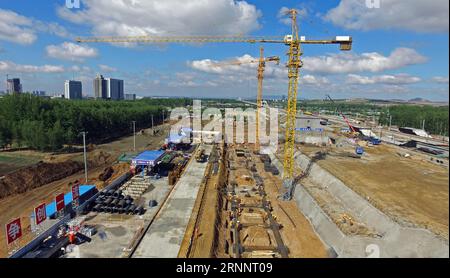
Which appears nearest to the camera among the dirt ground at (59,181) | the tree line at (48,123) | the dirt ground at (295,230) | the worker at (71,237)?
the worker at (71,237)

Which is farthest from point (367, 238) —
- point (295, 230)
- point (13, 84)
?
point (13, 84)

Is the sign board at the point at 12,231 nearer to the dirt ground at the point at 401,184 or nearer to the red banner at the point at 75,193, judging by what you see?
the red banner at the point at 75,193

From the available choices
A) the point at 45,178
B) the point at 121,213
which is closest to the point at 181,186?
the point at 121,213

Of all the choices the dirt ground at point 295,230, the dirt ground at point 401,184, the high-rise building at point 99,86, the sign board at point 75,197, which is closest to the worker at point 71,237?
the sign board at point 75,197

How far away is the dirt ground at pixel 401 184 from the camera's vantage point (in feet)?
63.8

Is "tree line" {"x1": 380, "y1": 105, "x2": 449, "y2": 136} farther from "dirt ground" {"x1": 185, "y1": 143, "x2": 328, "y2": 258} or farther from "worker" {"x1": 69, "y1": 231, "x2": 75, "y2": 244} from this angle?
"worker" {"x1": 69, "y1": 231, "x2": 75, "y2": 244}

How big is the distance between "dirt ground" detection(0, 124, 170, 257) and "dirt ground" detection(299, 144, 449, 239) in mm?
24903

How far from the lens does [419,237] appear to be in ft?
48.8

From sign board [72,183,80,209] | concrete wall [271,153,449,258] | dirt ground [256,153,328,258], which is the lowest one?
dirt ground [256,153,328,258]

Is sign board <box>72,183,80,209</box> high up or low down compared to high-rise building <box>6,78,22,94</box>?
down

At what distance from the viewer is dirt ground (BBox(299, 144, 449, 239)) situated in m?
19.5

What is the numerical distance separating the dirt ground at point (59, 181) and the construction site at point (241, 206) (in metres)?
0.13

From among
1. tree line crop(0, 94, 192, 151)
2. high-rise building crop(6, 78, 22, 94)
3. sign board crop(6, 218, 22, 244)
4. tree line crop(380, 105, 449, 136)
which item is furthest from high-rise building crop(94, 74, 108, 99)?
sign board crop(6, 218, 22, 244)

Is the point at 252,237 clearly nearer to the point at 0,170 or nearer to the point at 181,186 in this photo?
the point at 181,186
